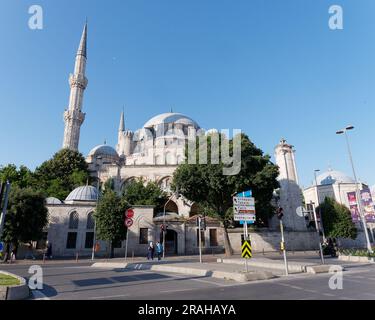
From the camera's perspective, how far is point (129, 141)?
7438 cm

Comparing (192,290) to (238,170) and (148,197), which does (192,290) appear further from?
(148,197)

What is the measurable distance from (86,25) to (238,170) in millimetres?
57234

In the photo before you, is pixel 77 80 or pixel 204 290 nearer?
pixel 204 290

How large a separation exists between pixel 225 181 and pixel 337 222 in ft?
88.7

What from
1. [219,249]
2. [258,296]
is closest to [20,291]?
[258,296]

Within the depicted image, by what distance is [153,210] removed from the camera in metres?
32.8

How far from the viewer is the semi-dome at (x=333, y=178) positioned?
5481cm

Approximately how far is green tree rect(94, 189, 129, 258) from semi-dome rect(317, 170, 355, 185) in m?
47.4

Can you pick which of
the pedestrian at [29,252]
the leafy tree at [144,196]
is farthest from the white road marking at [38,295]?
the leafy tree at [144,196]

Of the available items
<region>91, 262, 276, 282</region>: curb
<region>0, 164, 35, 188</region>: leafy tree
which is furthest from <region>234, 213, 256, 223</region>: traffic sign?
<region>0, 164, 35, 188</region>: leafy tree

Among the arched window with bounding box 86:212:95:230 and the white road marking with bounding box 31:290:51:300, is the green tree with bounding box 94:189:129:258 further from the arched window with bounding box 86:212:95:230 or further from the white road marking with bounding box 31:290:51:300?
the white road marking with bounding box 31:290:51:300

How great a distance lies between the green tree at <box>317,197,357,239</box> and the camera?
39906mm

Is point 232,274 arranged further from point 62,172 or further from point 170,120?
point 170,120

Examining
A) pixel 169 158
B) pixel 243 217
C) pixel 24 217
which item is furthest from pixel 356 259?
pixel 169 158
